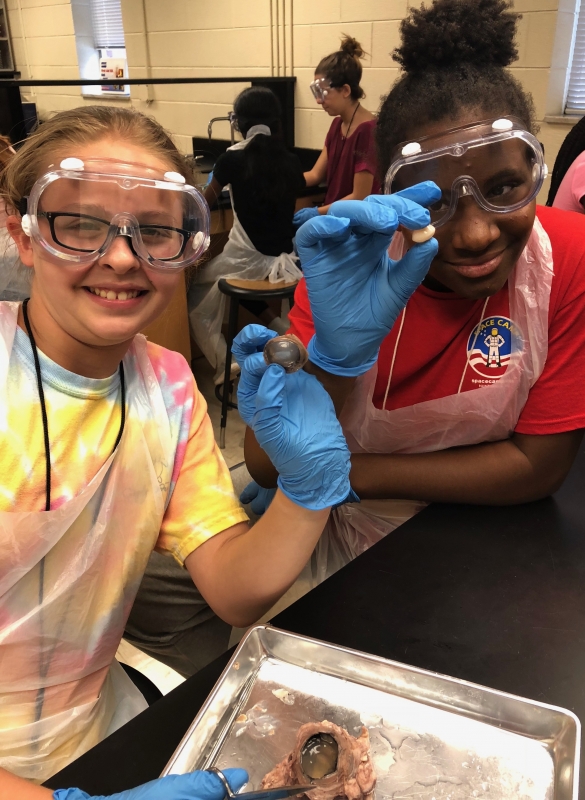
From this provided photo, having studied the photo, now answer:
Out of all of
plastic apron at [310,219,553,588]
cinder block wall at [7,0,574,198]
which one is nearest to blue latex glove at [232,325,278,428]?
plastic apron at [310,219,553,588]

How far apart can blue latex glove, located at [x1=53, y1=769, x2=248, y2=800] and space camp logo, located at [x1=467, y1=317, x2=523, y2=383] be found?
0.85 m

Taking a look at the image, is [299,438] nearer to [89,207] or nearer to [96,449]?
[96,449]

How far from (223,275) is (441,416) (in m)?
2.19

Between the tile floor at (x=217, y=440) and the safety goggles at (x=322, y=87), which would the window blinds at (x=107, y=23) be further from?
the tile floor at (x=217, y=440)

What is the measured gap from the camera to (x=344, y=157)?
3463 mm

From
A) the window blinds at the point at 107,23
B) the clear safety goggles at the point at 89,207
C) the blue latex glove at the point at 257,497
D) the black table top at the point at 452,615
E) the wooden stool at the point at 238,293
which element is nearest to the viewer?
the black table top at the point at 452,615

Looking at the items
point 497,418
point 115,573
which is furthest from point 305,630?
point 497,418

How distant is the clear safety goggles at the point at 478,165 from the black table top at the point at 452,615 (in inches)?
21.5

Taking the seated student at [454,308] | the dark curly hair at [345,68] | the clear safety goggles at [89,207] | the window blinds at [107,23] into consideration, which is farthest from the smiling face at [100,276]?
the window blinds at [107,23]

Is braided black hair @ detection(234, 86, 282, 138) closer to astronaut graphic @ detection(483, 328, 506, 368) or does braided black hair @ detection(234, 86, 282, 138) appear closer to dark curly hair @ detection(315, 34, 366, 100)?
dark curly hair @ detection(315, 34, 366, 100)

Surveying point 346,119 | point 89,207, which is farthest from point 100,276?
point 346,119

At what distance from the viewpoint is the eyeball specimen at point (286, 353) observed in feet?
2.64

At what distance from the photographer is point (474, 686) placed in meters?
0.72

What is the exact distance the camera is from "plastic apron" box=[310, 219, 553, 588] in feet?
3.75
